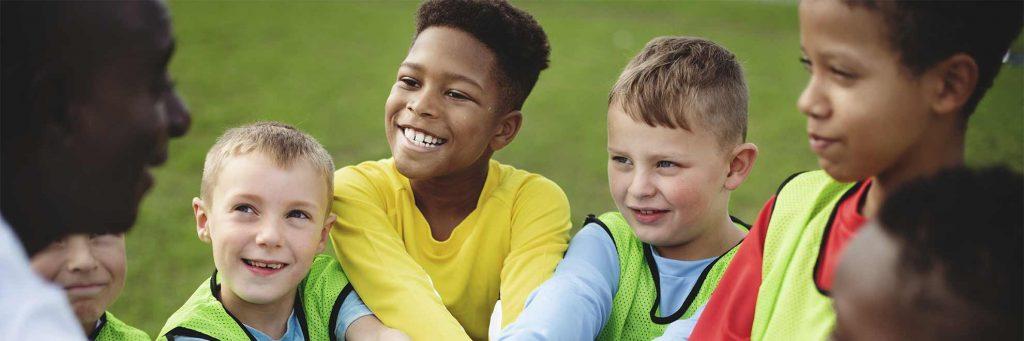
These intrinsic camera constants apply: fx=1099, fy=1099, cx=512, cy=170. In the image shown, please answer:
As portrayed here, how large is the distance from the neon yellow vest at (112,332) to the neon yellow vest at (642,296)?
1.20 meters

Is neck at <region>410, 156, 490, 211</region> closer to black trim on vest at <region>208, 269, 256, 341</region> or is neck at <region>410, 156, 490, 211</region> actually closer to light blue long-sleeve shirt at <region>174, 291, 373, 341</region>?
light blue long-sleeve shirt at <region>174, 291, 373, 341</region>

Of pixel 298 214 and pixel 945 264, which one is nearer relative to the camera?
pixel 945 264

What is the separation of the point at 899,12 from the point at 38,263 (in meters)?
1.88

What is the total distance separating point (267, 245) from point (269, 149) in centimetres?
26

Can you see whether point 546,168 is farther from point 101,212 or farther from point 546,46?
point 101,212

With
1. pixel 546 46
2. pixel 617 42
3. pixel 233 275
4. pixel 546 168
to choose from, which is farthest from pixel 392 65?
pixel 233 275

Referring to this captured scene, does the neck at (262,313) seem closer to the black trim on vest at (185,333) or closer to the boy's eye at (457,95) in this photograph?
the black trim on vest at (185,333)

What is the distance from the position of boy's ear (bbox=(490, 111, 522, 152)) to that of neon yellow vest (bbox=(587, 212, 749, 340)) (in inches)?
20.9

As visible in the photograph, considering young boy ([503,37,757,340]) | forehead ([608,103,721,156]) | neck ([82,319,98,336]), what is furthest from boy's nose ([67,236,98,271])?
forehead ([608,103,721,156])

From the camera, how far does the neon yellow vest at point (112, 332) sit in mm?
2645

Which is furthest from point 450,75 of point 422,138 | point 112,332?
point 112,332

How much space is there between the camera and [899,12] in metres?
1.90

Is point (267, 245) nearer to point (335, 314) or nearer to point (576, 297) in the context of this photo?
point (335, 314)

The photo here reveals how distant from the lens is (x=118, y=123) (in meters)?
1.78
